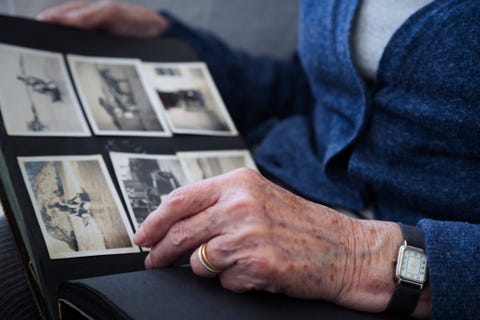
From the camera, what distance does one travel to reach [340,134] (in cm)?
82

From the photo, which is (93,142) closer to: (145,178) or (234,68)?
(145,178)

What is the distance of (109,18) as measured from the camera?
1006 mm

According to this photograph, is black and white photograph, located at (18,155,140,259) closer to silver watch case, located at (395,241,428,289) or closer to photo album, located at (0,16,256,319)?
photo album, located at (0,16,256,319)

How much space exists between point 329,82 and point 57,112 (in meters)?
0.38

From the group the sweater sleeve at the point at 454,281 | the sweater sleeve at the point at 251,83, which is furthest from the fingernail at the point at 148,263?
the sweater sleeve at the point at 251,83

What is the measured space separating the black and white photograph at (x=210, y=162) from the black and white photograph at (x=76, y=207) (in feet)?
0.38

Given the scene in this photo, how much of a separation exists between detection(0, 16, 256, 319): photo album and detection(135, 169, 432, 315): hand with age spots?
0.09m

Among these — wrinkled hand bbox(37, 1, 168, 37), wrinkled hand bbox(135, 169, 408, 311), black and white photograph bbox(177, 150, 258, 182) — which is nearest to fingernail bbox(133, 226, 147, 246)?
wrinkled hand bbox(135, 169, 408, 311)

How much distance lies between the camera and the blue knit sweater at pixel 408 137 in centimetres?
57

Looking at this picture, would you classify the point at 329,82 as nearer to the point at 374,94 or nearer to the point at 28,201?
the point at 374,94

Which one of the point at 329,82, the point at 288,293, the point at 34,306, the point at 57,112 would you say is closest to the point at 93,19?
the point at 57,112

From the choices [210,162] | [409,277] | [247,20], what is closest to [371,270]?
[409,277]

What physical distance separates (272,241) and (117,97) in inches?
15.6

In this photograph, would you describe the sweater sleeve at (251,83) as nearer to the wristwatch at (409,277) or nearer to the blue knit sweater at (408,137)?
the blue knit sweater at (408,137)
